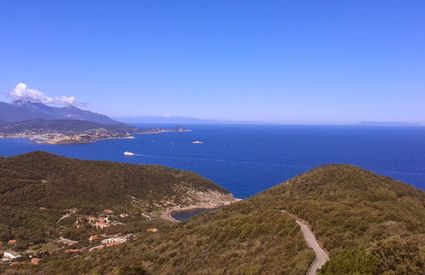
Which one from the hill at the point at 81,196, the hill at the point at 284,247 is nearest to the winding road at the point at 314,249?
the hill at the point at 284,247

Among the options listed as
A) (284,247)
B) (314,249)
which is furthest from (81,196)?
(314,249)

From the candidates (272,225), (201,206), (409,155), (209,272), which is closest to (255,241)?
(272,225)

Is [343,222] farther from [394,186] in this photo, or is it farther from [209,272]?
[394,186]

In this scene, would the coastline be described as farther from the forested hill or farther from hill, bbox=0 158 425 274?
the forested hill

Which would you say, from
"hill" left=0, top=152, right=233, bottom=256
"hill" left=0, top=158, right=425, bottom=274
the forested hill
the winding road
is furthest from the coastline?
the winding road

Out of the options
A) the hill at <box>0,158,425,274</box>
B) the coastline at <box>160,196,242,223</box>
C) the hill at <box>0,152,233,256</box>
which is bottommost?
the coastline at <box>160,196,242,223</box>

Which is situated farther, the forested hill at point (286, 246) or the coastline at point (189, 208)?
the coastline at point (189, 208)

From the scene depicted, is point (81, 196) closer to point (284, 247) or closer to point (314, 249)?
point (284, 247)

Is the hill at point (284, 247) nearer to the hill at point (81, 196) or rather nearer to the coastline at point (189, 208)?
the hill at point (81, 196)
